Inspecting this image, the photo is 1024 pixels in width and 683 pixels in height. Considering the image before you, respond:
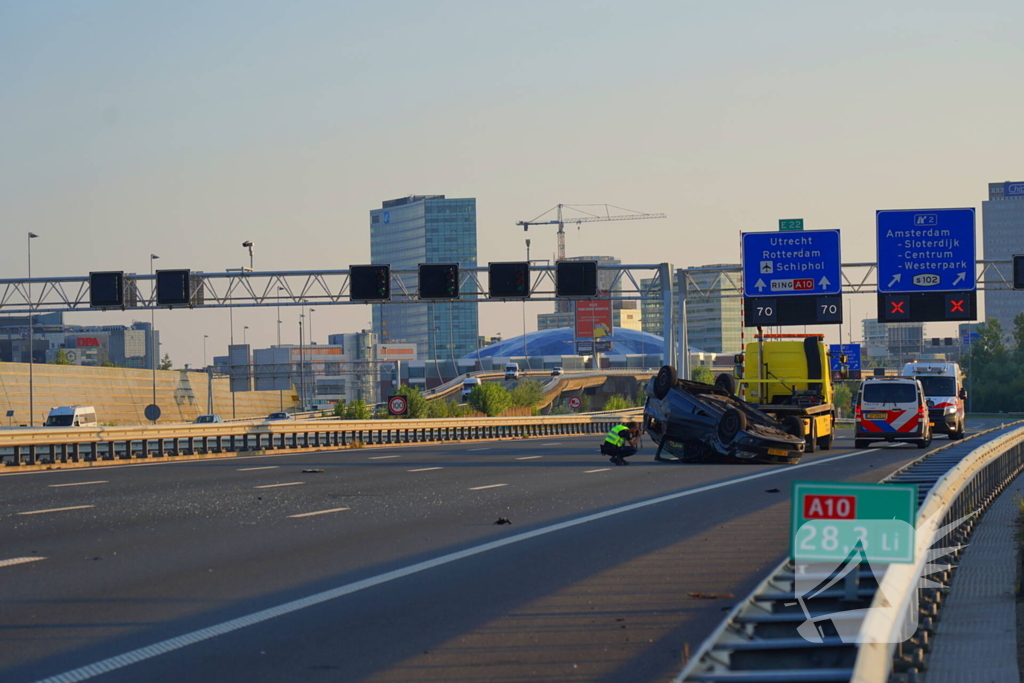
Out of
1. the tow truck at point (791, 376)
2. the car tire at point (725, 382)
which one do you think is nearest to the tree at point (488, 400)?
the tow truck at point (791, 376)

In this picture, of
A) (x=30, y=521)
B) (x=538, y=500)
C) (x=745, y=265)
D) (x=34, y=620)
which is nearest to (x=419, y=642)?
(x=34, y=620)

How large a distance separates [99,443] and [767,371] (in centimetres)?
1717

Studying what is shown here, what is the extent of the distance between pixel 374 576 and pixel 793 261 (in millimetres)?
31750

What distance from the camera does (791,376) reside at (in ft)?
109

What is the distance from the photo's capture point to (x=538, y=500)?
18031mm

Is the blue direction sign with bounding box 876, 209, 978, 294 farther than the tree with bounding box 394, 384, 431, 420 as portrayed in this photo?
No

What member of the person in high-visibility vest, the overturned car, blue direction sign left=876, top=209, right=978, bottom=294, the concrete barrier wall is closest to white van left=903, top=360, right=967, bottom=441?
blue direction sign left=876, top=209, right=978, bottom=294

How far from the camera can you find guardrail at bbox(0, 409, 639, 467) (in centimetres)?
2780

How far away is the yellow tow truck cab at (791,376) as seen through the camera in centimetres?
3288

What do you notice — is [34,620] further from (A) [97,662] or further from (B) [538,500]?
(B) [538,500]

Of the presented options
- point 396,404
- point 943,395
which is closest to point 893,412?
point 943,395

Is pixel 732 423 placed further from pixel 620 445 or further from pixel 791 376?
pixel 791 376

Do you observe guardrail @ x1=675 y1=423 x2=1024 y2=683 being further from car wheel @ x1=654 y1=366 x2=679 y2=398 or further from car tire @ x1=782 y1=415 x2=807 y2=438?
car tire @ x1=782 y1=415 x2=807 y2=438

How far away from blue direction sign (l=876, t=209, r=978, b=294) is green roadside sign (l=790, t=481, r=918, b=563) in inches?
1368
